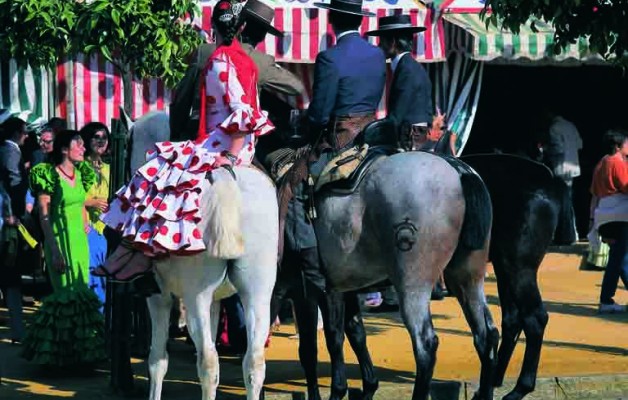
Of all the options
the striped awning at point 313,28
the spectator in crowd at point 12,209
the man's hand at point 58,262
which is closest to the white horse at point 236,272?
the man's hand at point 58,262

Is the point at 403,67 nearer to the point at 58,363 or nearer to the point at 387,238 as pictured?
the point at 387,238

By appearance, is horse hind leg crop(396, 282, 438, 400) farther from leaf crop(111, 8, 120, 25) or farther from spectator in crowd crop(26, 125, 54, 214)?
spectator in crowd crop(26, 125, 54, 214)

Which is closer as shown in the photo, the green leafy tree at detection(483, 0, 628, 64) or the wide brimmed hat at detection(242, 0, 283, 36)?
the wide brimmed hat at detection(242, 0, 283, 36)

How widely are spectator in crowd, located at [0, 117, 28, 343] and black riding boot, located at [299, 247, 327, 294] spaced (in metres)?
3.30

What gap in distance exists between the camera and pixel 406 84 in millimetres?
10773

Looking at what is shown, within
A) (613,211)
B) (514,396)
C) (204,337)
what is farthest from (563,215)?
(613,211)

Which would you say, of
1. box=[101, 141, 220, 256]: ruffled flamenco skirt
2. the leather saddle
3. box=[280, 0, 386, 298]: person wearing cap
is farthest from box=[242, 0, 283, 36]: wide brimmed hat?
box=[101, 141, 220, 256]: ruffled flamenco skirt

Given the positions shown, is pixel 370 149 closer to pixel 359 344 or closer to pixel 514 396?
pixel 359 344

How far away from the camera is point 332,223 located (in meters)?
9.96

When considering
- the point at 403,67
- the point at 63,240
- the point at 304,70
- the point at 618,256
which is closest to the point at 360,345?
the point at 403,67

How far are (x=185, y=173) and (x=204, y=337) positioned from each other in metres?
0.99

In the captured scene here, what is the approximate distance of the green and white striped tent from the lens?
58.4 feet

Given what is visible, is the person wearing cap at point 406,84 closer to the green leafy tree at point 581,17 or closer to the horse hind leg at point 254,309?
the green leafy tree at point 581,17

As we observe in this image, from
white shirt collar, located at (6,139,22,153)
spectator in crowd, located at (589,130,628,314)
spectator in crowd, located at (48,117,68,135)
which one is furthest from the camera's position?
spectator in crowd, located at (48,117,68,135)
